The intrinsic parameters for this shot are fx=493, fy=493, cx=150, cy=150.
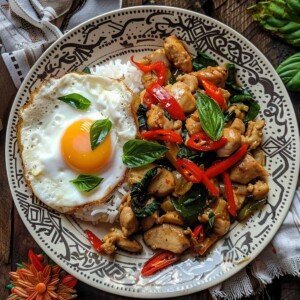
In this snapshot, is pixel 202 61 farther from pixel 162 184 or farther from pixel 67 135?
pixel 67 135

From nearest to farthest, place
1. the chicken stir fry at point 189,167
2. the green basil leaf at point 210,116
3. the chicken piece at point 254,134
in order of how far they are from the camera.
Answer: the green basil leaf at point 210,116 < the chicken stir fry at point 189,167 < the chicken piece at point 254,134

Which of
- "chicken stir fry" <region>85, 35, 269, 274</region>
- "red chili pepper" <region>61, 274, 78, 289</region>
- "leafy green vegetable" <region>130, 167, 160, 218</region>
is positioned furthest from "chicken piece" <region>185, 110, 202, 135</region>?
"red chili pepper" <region>61, 274, 78, 289</region>

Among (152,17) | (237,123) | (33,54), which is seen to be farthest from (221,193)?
(33,54)

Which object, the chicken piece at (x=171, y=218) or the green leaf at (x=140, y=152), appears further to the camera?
the chicken piece at (x=171, y=218)

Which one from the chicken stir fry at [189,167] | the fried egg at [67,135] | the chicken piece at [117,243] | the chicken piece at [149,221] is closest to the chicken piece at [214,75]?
the chicken stir fry at [189,167]

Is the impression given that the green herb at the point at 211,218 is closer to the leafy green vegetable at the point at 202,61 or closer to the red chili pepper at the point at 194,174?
the red chili pepper at the point at 194,174

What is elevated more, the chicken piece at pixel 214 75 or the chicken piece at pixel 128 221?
the chicken piece at pixel 214 75

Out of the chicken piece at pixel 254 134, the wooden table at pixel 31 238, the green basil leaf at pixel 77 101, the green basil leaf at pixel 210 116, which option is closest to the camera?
the green basil leaf at pixel 210 116
